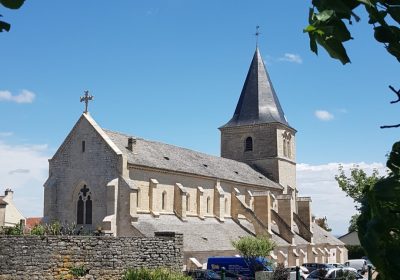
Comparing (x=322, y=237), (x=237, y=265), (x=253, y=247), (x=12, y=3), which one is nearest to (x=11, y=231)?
(x=237, y=265)

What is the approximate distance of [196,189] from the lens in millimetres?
43531

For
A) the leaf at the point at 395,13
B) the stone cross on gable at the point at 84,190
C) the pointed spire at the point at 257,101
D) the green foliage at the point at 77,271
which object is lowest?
the green foliage at the point at 77,271

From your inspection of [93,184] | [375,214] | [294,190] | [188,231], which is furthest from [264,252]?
[375,214]

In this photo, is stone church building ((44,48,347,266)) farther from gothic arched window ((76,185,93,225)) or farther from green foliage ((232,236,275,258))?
green foliage ((232,236,275,258))

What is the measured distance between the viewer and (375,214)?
5.63ft

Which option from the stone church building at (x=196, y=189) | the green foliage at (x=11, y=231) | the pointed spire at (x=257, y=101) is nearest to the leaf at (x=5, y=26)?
the green foliage at (x=11, y=231)

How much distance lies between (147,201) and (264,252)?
9112mm

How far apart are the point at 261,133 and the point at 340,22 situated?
5748 centimetres

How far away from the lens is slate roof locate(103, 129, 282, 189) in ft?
127

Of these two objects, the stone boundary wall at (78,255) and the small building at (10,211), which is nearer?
the stone boundary wall at (78,255)

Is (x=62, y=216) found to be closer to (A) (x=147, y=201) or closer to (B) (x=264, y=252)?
(A) (x=147, y=201)

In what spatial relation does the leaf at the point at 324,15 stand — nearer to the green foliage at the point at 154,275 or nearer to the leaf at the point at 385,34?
the leaf at the point at 385,34

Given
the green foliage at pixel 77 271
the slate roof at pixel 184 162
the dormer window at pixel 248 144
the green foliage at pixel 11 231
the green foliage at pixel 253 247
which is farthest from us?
the dormer window at pixel 248 144

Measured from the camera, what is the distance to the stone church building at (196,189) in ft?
117
